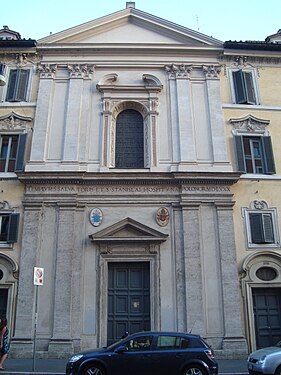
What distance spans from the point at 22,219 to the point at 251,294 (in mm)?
9682

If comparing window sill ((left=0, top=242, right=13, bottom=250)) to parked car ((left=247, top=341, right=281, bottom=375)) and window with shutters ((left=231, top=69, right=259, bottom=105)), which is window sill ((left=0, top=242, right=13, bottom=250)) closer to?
parked car ((left=247, top=341, right=281, bottom=375))

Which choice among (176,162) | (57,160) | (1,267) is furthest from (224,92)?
(1,267)

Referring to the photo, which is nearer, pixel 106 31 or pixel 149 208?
pixel 149 208

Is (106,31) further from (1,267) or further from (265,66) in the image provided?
(1,267)

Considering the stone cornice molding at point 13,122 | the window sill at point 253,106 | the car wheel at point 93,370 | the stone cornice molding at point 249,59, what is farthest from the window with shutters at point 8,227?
the stone cornice molding at point 249,59

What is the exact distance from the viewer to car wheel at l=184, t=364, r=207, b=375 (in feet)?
33.0

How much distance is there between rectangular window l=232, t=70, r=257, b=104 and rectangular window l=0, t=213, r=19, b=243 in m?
11.5

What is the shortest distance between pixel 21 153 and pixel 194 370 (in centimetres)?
1179

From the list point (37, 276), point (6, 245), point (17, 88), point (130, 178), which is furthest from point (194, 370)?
point (17, 88)

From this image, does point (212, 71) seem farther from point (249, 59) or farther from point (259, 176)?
point (259, 176)

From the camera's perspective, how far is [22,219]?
54.6 ft

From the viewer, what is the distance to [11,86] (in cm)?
1942

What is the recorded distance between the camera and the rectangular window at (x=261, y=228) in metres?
16.6

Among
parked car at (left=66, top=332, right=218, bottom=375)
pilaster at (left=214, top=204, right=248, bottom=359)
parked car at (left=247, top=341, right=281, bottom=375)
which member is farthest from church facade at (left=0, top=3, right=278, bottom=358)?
parked car at (left=247, top=341, right=281, bottom=375)
